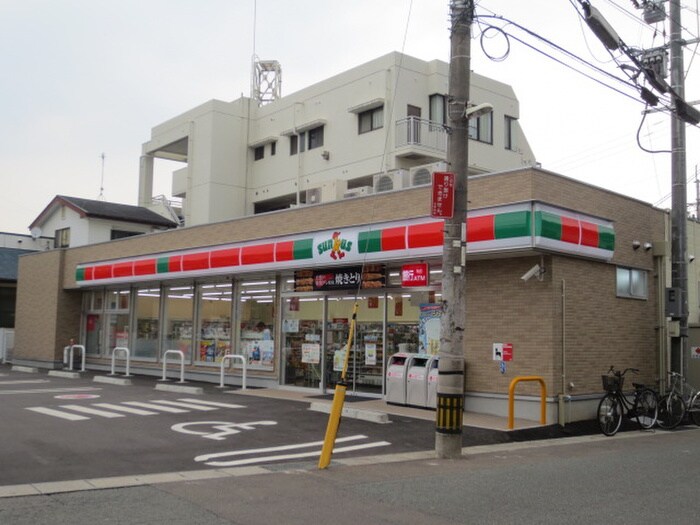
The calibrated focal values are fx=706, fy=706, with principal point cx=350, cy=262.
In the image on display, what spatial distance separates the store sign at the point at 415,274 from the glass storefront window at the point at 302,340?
3.10 m

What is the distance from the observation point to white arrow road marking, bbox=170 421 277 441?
11527mm

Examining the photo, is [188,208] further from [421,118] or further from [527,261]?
[527,261]

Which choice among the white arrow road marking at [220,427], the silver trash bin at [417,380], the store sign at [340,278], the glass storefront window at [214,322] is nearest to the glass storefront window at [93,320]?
the glass storefront window at [214,322]

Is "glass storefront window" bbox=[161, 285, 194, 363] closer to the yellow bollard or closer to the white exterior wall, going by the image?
the white exterior wall

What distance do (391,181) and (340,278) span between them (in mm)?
2869

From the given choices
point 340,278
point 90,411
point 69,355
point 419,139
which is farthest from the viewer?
point 69,355

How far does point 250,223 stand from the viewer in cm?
2008

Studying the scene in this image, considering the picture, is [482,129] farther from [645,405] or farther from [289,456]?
[289,456]

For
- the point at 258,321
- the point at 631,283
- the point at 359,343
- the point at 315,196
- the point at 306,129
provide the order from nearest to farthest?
1. the point at 631,283
2. the point at 359,343
3. the point at 258,321
4. the point at 315,196
5. the point at 306,129

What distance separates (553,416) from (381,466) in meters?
5.27

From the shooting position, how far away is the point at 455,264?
34.3 feet

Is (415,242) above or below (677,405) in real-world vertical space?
above

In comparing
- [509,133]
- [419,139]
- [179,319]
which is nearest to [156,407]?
[179,319]

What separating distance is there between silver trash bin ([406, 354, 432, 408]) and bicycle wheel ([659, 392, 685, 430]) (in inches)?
191
